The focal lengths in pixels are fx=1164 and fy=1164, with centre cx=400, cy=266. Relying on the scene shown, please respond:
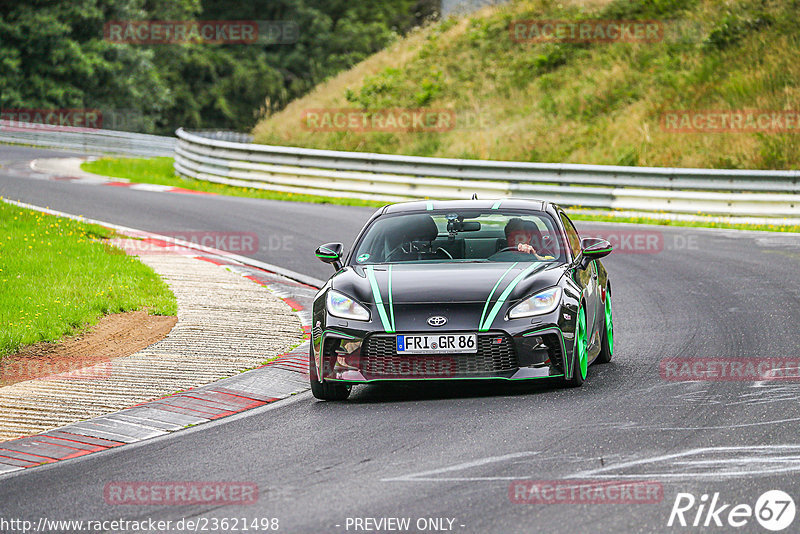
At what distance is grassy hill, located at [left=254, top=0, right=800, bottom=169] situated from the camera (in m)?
26.6

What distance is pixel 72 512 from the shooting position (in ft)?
19.4

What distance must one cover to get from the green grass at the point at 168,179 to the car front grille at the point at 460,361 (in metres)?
16.6

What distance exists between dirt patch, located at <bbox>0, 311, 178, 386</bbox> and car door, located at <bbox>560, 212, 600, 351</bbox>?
3.85 metres

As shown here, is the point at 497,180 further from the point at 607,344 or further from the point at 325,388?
the point at 325,388

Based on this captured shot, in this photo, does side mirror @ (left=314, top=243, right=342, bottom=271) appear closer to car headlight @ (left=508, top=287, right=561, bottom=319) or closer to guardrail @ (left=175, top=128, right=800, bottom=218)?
car headlight @ (left=508, top=287, right=561, bottom=319)

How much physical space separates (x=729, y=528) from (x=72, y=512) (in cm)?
322

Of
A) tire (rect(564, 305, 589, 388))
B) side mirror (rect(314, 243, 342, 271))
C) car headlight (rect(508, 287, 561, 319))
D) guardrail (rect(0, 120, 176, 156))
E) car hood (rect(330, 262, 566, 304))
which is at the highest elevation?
guardrail (rect(0, 120, 176, 156))

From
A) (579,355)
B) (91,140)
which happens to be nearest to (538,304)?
(579,355)

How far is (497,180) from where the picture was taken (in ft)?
79.9

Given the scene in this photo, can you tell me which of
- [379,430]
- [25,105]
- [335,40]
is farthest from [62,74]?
[379,430]

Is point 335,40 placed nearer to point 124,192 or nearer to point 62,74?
point 62,74

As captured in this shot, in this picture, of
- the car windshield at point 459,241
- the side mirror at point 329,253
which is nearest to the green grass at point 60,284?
the side mirror at point 329,253

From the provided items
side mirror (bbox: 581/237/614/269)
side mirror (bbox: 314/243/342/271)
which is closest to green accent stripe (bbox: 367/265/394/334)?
side mirror (bbox: 314/243/342/271)

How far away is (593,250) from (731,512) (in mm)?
4071
